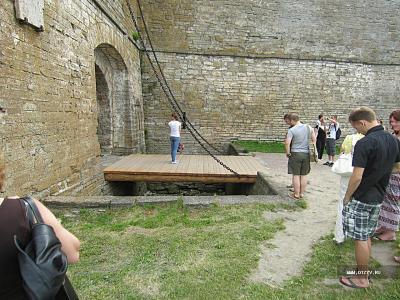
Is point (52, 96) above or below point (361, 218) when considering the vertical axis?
above

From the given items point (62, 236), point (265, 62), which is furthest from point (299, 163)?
point (265, 62)

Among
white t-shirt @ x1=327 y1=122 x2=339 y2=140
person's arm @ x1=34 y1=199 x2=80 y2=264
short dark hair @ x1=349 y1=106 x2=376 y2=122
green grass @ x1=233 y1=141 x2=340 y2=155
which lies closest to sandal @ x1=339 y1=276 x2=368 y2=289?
short dark hair @ x1=349 y1=106 x2=376 y2=122

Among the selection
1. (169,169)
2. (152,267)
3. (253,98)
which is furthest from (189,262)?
(253,98)

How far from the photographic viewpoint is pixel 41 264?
1.07 meters

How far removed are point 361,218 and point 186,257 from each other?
1.74 meters

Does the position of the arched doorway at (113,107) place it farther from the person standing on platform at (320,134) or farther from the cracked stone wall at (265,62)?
the person standing on platform at (320,134)

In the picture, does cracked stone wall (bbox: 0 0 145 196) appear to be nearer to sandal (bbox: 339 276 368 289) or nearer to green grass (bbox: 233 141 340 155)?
sandal (bbox: 339 276 368 289)

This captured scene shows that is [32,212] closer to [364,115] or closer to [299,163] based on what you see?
[364,115]

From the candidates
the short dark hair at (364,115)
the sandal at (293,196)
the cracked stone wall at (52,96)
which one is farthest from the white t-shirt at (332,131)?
the short dark hair at (364,115)

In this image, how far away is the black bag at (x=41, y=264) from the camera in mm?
1060

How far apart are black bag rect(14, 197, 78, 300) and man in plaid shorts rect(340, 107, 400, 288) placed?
2330 mm

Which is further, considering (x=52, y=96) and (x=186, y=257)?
(x=52, y=96)

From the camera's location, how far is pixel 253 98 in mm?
13773

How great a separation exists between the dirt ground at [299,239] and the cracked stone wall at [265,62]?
782 cm
